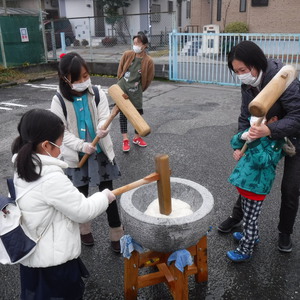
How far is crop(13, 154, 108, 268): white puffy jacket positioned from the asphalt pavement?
81 cm

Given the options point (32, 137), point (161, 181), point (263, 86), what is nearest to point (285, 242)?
point (263, 86)

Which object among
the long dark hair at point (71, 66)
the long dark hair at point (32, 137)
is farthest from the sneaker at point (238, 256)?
the long dark hair at point (71, 66)

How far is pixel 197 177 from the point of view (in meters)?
4.49

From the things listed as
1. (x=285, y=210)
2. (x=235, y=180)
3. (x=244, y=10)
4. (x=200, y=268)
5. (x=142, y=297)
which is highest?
(x=244, y=10)

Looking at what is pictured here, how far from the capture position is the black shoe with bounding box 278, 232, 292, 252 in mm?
2938

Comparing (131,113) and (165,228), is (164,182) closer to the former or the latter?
(165,228)

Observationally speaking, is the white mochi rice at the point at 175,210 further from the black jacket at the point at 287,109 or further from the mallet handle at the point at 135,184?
the black jacket at the point at 287,109

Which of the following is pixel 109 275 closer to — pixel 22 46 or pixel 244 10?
pixel 22 46

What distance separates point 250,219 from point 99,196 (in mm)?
1349

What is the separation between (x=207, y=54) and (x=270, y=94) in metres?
9.03

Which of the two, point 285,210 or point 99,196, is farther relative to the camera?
point 285,210

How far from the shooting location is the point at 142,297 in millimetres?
2553

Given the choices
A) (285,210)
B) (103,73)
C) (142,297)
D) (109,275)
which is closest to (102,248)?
(109,275)

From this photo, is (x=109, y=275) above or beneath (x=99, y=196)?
beneath
